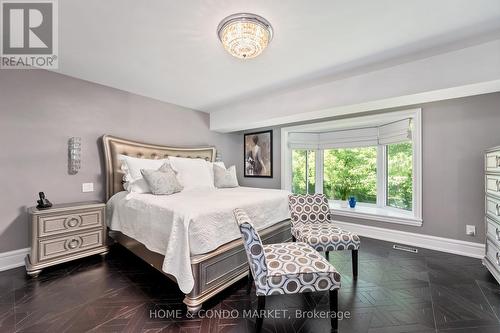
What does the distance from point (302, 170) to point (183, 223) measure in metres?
3.48

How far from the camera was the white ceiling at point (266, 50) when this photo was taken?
1631 millimetres

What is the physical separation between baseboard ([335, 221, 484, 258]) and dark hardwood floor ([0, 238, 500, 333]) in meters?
0.22

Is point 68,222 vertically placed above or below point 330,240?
above

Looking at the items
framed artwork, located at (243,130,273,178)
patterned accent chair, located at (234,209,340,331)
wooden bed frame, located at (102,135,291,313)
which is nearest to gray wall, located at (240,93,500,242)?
wooden bed frame, located at (102,135,291,313)

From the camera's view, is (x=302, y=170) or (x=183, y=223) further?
(x=302, y=170)

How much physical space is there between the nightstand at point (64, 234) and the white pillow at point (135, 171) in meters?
0.46

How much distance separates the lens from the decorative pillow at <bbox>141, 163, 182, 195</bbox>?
2669mm

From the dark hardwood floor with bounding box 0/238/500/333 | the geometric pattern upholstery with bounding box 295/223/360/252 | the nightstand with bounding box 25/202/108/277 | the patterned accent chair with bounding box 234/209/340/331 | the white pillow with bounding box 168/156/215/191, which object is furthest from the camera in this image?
the white pillow with bounding box 168/156/215/191

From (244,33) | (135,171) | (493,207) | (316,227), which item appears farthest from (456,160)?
(135,171)

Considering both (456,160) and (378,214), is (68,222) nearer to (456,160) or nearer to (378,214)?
(378,214)

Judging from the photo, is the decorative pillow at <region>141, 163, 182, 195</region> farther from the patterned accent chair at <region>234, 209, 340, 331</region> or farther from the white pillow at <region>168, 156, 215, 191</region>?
the patterned accent chair at <region>234, 209, 340, 331</region>

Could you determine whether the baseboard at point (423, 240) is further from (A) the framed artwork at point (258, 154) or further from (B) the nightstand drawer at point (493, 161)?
(A) the framed artwork at point (258, 154)

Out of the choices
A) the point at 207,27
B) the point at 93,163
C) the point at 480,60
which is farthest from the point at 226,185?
the point at 480,60

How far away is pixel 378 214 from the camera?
343cm
